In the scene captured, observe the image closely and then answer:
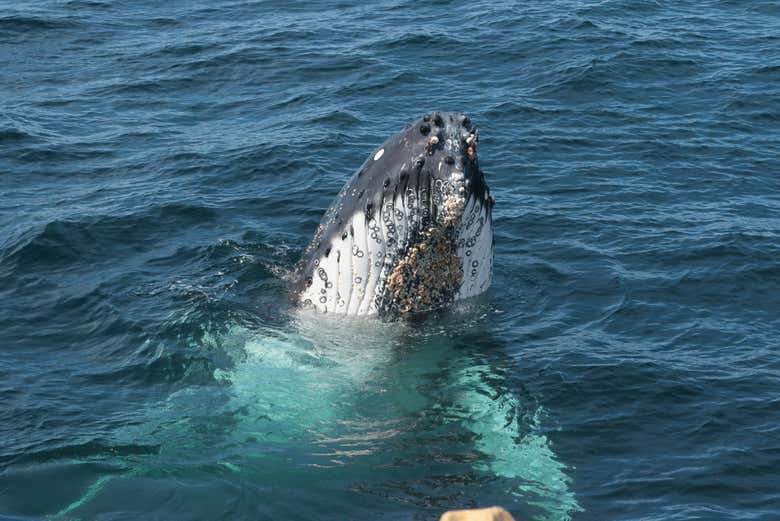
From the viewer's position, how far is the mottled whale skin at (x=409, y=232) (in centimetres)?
1431

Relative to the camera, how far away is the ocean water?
1371 cm

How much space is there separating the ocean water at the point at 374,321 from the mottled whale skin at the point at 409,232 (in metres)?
0.42

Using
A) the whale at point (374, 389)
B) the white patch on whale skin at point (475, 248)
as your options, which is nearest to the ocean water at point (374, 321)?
→ the whale at point (374, 389)

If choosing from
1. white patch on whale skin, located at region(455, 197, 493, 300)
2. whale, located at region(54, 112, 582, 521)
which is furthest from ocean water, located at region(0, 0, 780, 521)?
white patch on whale skin, located at region(455, 197, 493, 300)

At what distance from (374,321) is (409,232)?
5.00ft

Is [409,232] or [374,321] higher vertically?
[409,232]

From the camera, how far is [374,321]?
51.0 ft

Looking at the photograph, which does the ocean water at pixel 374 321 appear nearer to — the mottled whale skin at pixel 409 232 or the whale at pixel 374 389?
the whale at pixel 374 389

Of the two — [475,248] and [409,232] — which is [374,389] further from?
[475,248]

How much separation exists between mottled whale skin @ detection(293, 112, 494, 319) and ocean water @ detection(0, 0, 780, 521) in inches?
16.4

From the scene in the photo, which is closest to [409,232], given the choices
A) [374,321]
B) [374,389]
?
[374,321]

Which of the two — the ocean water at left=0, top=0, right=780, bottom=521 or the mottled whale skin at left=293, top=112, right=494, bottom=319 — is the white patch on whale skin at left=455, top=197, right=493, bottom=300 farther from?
the ocean water at left=0, top=0, right=780, bottom=521

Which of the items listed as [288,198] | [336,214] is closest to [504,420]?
[336,214]

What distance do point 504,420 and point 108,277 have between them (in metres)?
8.07
